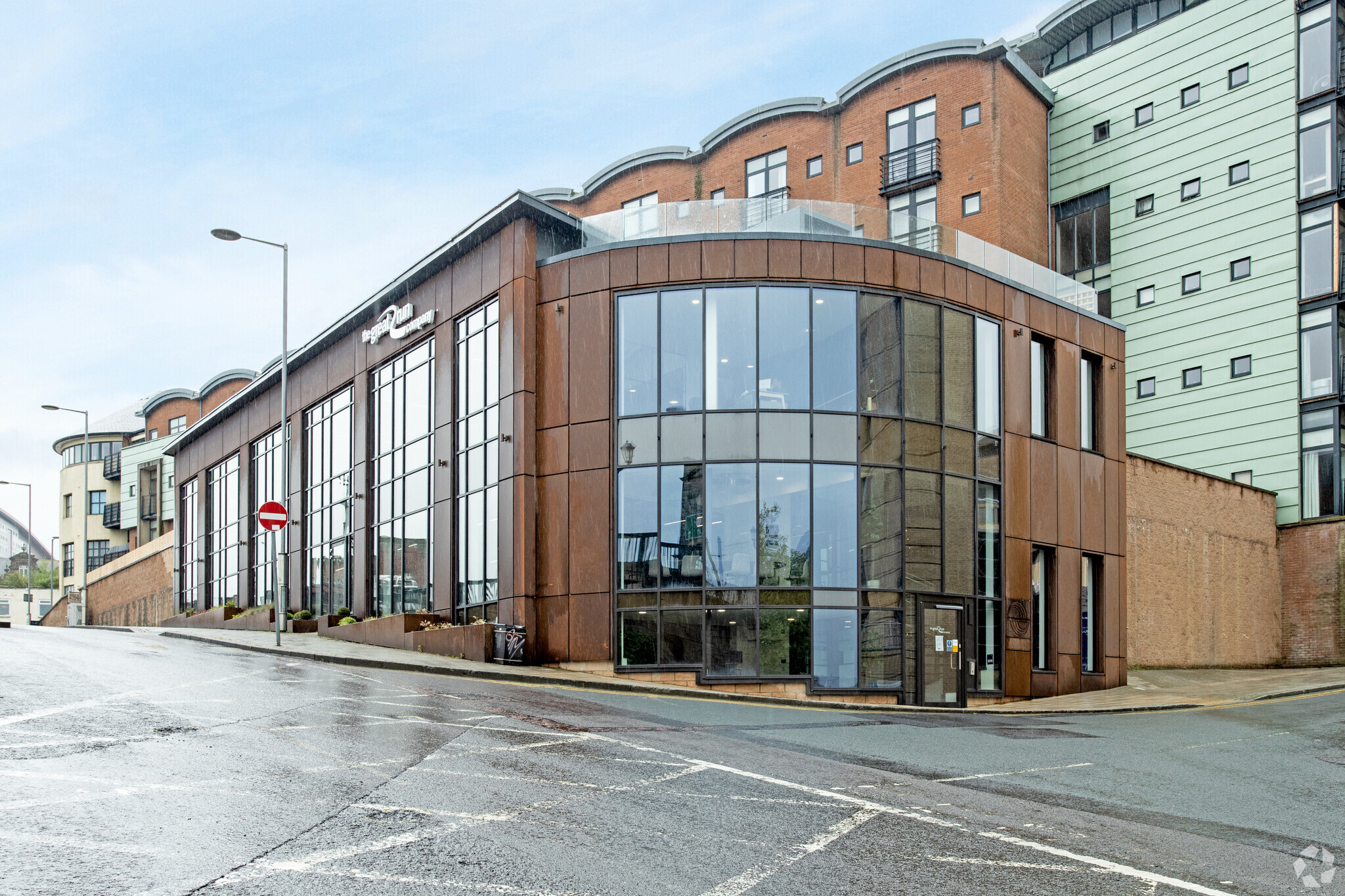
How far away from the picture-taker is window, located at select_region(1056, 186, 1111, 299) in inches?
1593

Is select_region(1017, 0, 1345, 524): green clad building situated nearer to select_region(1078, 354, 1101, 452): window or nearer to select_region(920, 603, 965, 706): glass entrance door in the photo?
select_region(1078, 354, 1101, 452): window

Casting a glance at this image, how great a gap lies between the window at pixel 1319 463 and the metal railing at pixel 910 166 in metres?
14.3

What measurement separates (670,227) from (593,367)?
11.2 feet

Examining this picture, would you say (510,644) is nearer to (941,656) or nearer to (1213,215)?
(941,656)

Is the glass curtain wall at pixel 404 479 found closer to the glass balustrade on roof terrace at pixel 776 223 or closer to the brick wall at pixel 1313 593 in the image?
the glass balustrade on roof terrace at pixel 776 223

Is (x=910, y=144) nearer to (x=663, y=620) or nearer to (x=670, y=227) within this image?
(x=670, y=227)

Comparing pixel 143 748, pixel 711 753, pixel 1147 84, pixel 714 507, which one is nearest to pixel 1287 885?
pixel 711 753

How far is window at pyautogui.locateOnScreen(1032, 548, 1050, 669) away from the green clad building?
15149mm

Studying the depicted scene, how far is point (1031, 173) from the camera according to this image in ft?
130

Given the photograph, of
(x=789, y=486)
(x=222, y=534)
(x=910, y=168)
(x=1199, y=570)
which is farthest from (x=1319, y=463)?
(x=222, y=534)

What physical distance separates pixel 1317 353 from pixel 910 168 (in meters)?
A: 14.3

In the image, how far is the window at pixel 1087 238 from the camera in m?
40.5

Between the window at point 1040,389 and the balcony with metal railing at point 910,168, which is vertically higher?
the balcony with metal railing at point 910,168

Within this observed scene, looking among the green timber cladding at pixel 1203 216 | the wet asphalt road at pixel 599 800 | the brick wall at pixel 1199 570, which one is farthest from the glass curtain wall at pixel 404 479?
the green timber cladding at pixel 1203 216
